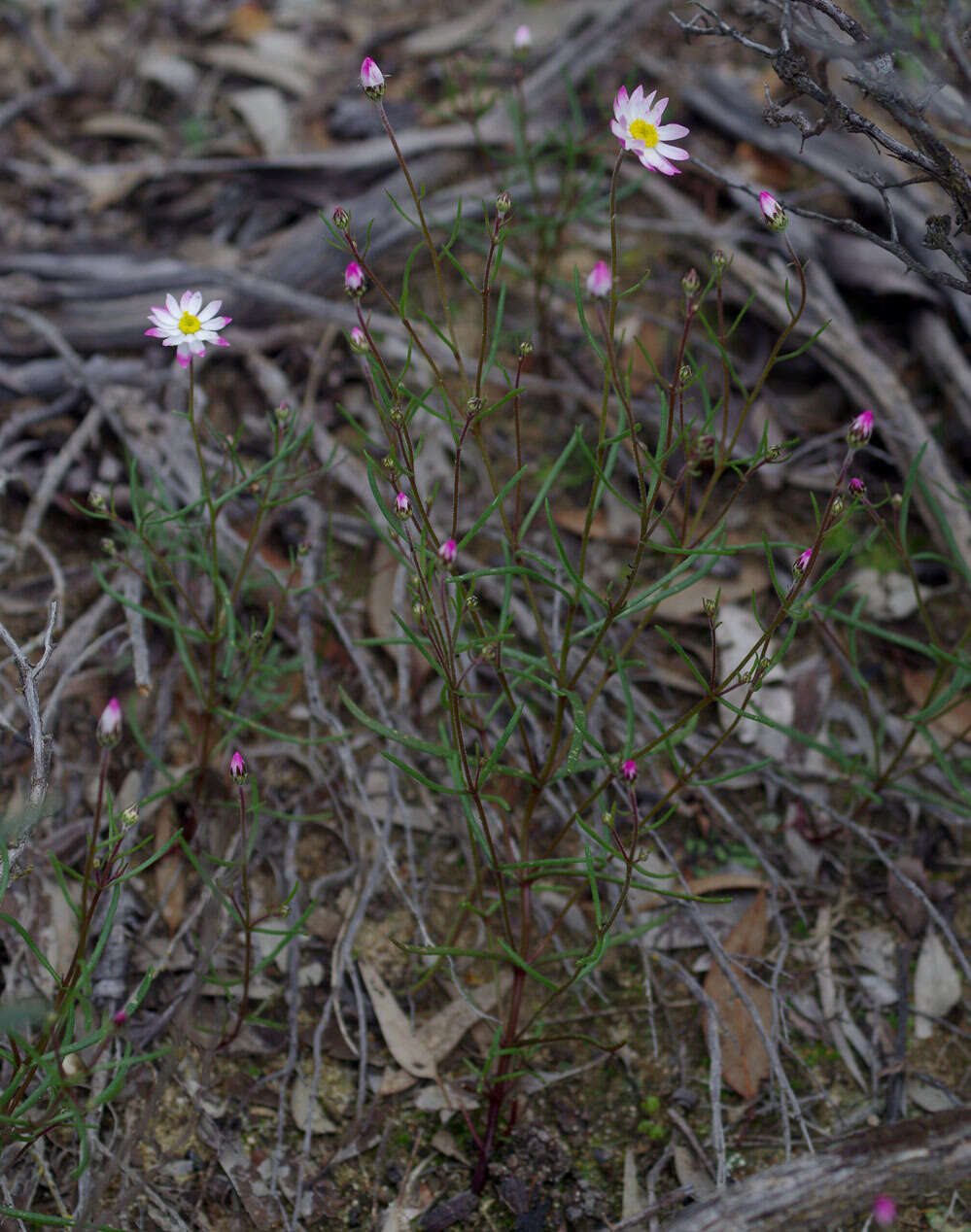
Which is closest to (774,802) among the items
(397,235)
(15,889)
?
(15,889)

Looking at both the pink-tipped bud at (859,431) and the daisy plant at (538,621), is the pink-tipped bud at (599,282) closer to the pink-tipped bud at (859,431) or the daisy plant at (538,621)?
the daisy plant at (538,621)

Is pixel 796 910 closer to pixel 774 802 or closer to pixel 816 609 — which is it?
pixel 774 802

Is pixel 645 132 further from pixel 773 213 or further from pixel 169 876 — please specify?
pixel 169 876

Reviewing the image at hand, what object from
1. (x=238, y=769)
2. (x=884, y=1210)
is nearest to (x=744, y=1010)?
(x=884, y=1210)

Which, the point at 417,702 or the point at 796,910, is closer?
the point at 796,910

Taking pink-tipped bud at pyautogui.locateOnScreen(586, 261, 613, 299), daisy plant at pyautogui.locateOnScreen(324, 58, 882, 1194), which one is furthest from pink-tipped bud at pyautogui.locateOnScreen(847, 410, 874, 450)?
pink-tipped bud at pyautogui.locateOnScreen(586, 261, 613, 299)

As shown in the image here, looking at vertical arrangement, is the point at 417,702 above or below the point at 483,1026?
above

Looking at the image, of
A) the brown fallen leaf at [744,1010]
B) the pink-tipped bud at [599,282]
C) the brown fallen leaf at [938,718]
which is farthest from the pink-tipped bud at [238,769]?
the brown fallen leaf at [938,718]
